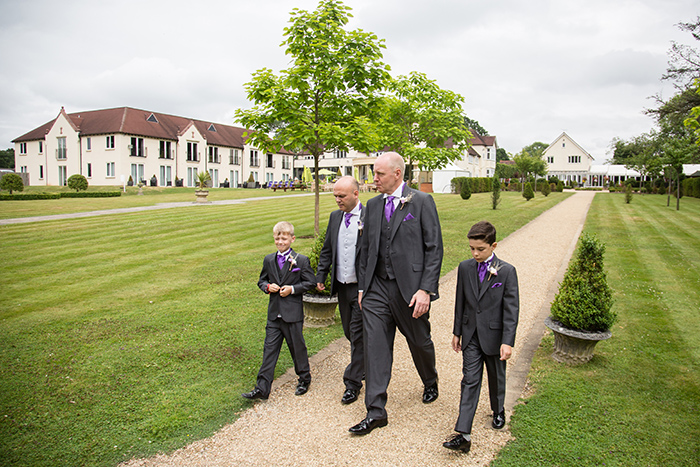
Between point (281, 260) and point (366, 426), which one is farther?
point (281, 260)

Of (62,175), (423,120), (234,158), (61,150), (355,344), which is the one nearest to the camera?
(355,344)

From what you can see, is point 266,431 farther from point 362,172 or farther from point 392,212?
point 362,172

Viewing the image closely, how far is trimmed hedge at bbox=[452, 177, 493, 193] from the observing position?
4656cm

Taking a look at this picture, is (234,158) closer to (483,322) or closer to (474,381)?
(483,322)

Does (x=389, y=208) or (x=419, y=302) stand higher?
(x=389, y=208)

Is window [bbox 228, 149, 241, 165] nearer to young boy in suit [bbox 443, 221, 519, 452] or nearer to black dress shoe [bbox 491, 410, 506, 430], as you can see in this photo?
young boy in suit [bbox 443, 221, 519, 452]

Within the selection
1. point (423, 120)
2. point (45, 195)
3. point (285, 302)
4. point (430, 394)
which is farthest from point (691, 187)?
point (45, 195)

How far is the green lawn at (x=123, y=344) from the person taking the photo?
3979 millimetres

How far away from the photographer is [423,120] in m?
18.1

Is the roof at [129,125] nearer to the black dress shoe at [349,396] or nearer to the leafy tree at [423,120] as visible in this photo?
the leafy tree at [423,120]

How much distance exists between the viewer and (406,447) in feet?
12.3

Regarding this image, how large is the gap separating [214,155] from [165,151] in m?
7.35

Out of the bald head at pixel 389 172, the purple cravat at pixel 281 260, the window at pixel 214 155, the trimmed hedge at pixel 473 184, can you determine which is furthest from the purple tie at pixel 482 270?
the window at pixel 214 155

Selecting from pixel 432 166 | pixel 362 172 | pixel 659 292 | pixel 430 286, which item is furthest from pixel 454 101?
pixel 362 172
